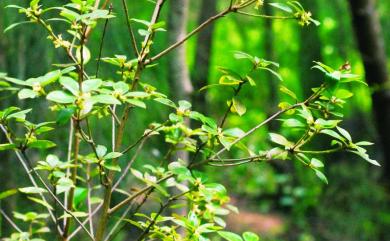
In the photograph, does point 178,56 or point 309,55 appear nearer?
point 178,56

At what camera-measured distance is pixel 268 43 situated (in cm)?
666

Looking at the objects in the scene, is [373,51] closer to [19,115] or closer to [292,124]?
[292,124]

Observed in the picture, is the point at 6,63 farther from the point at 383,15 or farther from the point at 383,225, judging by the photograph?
the point at 383,15

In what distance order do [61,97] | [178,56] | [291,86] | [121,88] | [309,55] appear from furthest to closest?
[291,86]
[309,55]
[178,56]
[121,88]
[61,97]

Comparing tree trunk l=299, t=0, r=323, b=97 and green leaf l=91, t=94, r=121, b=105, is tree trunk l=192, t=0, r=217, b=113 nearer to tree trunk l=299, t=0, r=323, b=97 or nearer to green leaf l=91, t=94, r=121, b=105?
tree trunk l=299, t=0, r=323, b=97

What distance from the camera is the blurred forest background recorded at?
222 cm

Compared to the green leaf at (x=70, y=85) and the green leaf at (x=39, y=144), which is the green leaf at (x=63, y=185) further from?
the green leaf at (x=70, y=85)

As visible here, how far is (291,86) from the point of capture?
25.1ft

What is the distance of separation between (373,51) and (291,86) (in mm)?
3997

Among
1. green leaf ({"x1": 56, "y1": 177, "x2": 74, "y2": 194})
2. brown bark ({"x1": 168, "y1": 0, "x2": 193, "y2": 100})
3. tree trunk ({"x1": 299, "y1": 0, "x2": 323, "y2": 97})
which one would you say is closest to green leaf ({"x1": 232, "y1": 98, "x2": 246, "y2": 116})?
green leaf ({"x1": 56, "y1": 177, "x2": 74, "y2": 194})

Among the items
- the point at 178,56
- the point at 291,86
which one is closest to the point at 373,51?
the point at 178,56

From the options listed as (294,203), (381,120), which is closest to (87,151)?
(381,120)

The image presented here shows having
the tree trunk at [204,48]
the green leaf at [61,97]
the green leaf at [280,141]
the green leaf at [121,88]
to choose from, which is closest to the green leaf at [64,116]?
the green leaf at [61,97]

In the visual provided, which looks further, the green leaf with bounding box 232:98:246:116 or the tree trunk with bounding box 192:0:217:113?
the tree trunk with bounding box 192:0:217:113
